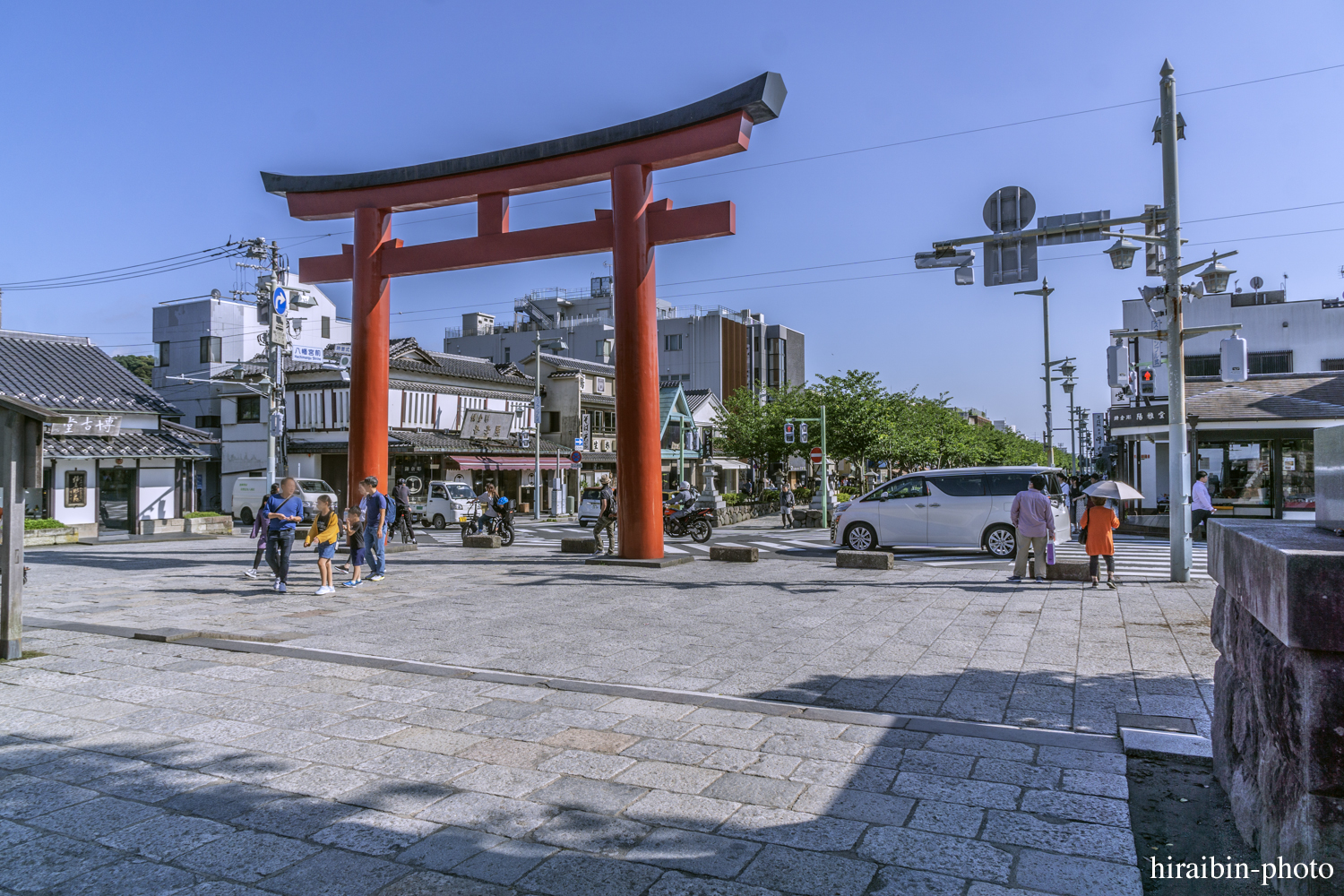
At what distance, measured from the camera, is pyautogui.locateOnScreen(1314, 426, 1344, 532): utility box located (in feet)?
10.8

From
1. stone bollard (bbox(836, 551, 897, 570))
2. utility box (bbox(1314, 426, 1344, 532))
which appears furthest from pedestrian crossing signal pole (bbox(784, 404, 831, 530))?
utility box (bbox(1314, 426, 1344, 532))

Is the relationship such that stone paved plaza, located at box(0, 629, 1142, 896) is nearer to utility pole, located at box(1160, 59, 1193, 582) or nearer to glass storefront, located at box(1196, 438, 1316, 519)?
utility pole, located at box(1160, 59, 1193, 582)

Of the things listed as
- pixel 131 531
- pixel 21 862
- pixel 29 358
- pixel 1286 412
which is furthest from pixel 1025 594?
pixel 29 358

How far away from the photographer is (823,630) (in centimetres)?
879

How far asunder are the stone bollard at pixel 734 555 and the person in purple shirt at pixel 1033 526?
4748mm

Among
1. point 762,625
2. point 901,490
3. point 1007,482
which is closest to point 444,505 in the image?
point 901,490

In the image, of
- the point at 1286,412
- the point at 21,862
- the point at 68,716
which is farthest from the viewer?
the point at 1286,412

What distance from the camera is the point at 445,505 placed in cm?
3120

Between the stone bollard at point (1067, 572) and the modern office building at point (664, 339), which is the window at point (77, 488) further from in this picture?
the modern office building at point (664, 339)

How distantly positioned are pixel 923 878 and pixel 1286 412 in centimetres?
2244

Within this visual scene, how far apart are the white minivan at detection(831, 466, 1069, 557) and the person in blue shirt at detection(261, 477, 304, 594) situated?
10.9 m

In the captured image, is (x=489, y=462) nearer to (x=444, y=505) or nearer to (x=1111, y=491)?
(x=444, y=505)

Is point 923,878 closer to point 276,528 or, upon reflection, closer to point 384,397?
point 276,528

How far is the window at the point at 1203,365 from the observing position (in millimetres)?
30766
